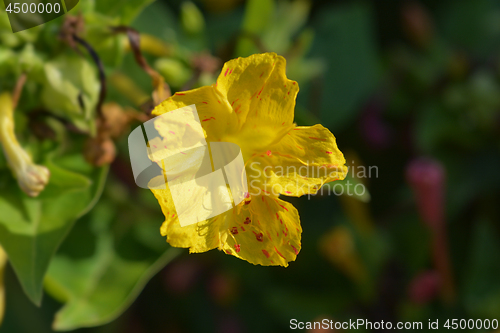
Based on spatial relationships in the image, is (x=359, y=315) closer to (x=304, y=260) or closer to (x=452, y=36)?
(x=304, y=260)

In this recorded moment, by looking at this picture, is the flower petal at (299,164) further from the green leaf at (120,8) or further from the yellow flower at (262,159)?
the green leaf at (120,8)

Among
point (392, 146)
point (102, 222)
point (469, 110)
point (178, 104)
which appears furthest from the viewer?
point (392, 146)

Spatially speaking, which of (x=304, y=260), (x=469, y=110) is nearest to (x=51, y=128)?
(x=304, y=260)

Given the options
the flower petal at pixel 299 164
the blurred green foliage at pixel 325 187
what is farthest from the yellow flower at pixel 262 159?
the blurred green foliage at pixel 325 187

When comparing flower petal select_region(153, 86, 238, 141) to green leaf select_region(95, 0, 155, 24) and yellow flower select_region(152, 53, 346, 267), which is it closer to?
yellow flower select_region(152, 53, 346, 267)

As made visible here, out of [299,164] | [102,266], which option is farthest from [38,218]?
[299,164]

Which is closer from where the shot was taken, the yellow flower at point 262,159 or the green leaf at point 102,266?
the yellow flower at point 262,159
